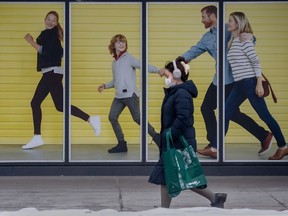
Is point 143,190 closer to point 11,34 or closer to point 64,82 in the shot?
point 64,82

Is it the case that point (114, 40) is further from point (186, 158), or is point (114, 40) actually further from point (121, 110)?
point (186, 158)

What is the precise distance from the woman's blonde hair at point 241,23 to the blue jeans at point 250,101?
0.66 m

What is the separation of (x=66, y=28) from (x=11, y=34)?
86cm

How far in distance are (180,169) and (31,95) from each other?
14.6ft

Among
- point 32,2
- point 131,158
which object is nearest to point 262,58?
point 131,158

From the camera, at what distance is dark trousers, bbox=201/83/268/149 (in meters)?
11.4

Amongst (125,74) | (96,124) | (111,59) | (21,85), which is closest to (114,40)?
(111,59)

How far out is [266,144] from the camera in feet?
37.8

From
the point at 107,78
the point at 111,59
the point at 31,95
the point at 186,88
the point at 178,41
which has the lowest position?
the point at 31,95

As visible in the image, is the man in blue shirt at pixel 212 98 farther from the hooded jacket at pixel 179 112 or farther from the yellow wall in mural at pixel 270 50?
the hooded jacket at pixel 179 112

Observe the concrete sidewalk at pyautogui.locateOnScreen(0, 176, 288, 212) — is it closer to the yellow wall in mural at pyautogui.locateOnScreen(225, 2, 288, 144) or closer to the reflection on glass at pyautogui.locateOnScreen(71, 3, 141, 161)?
the reflection on glass at pyautogui.locateOnScreen(71, 3, 141, 161)

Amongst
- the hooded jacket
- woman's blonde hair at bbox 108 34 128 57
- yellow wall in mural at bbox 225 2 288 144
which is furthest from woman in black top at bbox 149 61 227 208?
yellow wall in mural at bbox 225 2 288 144

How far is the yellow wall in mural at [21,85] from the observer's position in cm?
1134

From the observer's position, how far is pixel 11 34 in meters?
11.3
